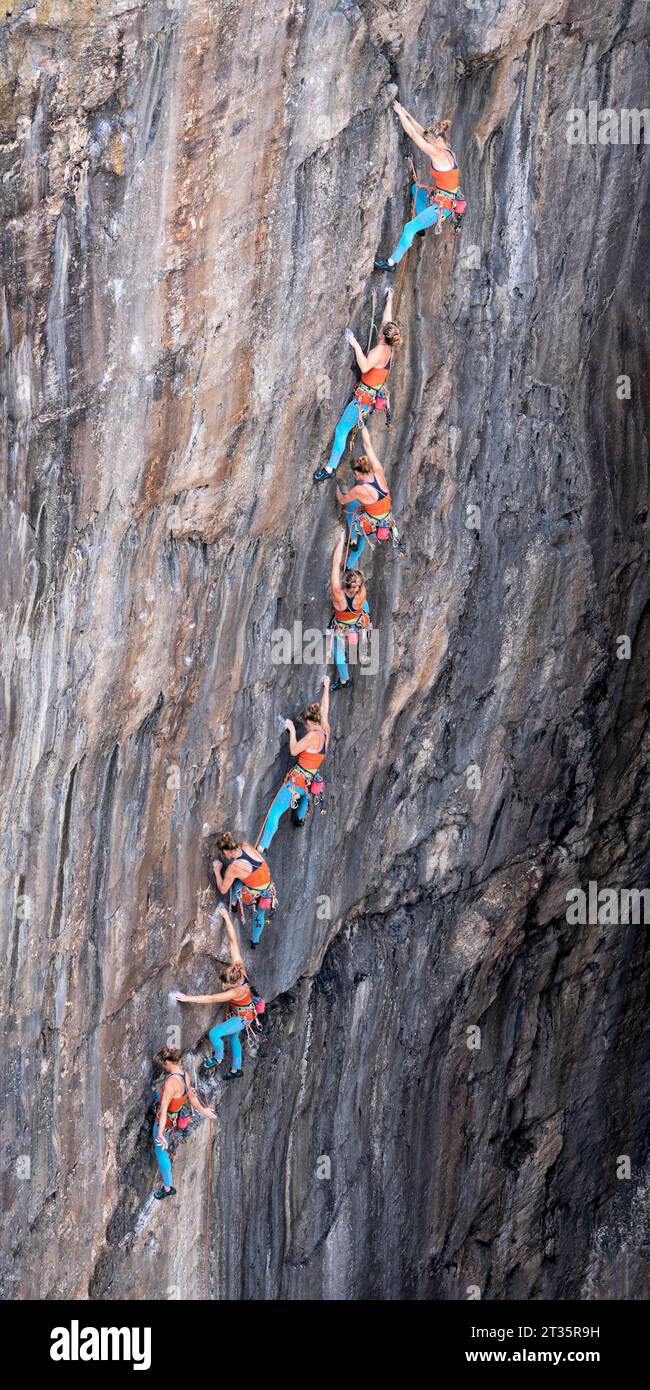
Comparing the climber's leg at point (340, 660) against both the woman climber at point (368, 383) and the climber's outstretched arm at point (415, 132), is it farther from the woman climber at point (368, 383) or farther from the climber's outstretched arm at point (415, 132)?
the climber's outstretched arm at point (415, 132)

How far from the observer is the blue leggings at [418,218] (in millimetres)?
16250

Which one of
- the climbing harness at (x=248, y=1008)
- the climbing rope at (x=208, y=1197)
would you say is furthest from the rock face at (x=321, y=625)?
the climbing harness at (x=248, y=1008)

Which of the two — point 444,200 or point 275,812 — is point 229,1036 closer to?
point 275,812

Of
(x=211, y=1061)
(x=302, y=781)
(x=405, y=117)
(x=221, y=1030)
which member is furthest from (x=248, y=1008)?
(x=405, y=117)

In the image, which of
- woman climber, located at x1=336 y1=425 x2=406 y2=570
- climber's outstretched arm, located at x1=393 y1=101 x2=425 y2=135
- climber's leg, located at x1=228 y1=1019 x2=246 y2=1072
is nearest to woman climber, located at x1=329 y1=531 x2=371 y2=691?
woman climber, located at x1=336 y1=425 x2=406 y2=570

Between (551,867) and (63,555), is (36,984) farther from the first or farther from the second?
(551,867)

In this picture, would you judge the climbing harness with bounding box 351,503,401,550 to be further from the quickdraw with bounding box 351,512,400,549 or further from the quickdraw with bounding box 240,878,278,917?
the quickdraw with bounding box 240,878,278,917

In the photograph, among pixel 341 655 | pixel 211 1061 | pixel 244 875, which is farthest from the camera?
pixel 211 1061

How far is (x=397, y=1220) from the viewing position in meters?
20.8

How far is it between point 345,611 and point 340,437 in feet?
5.93

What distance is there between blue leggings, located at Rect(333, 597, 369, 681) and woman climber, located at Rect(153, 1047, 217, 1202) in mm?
4118

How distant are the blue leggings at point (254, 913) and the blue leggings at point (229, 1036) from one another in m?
0.87

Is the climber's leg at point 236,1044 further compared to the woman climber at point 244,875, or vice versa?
the climber's leg at point 236,1044

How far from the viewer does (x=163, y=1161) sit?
17250 millimetres
